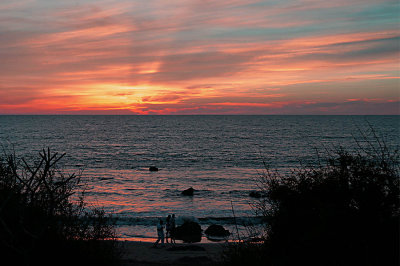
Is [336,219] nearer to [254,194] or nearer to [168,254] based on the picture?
[168,254]

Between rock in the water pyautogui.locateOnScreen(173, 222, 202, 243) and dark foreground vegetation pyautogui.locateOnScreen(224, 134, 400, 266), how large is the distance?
Answer: 36.8 feet

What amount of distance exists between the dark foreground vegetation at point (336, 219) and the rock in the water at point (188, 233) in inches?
442

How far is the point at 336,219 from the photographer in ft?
31.7

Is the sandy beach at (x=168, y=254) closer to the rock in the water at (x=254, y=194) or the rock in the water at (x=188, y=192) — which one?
the rock in the water at (x=254, y=194)

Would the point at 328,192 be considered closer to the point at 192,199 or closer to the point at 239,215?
the point at 239,215

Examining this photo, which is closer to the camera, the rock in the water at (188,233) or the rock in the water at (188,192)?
the rock in the water at (188,233)

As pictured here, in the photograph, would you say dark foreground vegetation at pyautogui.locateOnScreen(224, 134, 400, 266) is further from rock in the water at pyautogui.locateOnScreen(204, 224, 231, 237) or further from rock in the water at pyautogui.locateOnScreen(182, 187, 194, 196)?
rock in the water at pyautogui.locateOnScreen(182, 187, 194, 196)

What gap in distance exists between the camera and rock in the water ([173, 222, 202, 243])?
22.8 meters

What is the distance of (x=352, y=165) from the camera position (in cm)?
1108

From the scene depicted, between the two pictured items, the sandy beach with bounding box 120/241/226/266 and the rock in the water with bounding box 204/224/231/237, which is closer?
the sandy beach with bounding box 120/241/226/266

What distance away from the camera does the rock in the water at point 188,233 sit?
898 inches

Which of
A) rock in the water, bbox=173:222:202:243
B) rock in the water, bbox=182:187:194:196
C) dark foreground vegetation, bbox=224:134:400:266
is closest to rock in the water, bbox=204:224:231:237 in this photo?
A: rock in the water, bbox=173:222:202:243

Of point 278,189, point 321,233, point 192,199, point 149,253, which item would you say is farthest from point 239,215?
point 321,233

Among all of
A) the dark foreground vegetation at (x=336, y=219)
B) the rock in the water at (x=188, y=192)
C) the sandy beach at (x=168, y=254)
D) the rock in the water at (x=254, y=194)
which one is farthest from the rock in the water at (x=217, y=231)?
the rock in the water at (x=188, y=192)
